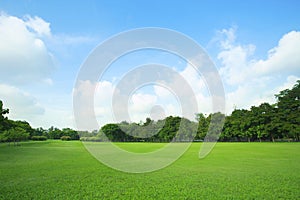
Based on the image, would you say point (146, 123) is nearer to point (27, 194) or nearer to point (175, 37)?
point (175, 37)

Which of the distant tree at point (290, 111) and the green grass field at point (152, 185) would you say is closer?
the green grass field at point (152, 185)

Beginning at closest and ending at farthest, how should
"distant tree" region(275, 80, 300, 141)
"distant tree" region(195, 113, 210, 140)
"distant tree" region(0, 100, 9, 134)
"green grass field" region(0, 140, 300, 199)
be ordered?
"green grass field" region(0, 140, 300, 199) < "distant tree" region(0, 100, 9, 134) < "distant tree" region(275, 80, 300, 141) < "distant tree" region(195, 113, 210, 140)

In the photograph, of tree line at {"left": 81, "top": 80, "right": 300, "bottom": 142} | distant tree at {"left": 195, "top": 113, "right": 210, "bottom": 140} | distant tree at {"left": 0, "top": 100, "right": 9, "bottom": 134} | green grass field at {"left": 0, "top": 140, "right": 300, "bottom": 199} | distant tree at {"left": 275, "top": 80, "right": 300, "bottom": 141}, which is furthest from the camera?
distant tree at {"left": 195, "top": 113, "right": 210, "bottom": 140}

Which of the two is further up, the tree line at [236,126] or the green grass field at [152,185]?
the tree line at [236,126]

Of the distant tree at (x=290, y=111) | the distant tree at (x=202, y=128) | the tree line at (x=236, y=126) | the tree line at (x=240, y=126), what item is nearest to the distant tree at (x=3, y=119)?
the tree line at (x=236, y=126)

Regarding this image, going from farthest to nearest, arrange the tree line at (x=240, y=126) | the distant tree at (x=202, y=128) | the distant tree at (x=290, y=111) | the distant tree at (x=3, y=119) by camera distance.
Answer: the distant tree at (x=202, y=128) < the tree line at (x=240, y=126) < the distant tree at (x=290, y=111) < the distant tree at (x=3, y=119)

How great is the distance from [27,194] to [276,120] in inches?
1924

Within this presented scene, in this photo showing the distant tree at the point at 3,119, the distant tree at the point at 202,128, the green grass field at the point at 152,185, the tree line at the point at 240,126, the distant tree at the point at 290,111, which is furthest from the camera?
the distant tree at the point at 202,128

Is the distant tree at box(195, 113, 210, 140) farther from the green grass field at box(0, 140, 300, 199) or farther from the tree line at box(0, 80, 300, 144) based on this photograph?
the green grass field at box(0, 140, 300, 199)

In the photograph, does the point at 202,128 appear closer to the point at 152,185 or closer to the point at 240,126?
the point at 240,126

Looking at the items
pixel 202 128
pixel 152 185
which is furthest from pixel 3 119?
pixel 202 128

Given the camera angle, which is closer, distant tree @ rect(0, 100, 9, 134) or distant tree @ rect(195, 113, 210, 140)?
distant tree @ rect(0, 100, 9, 134)

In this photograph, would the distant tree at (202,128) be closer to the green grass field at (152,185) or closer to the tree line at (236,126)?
the tree line at (236,126)

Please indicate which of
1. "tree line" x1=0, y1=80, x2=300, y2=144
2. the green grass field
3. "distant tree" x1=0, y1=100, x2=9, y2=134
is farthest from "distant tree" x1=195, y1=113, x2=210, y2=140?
the green grass field
